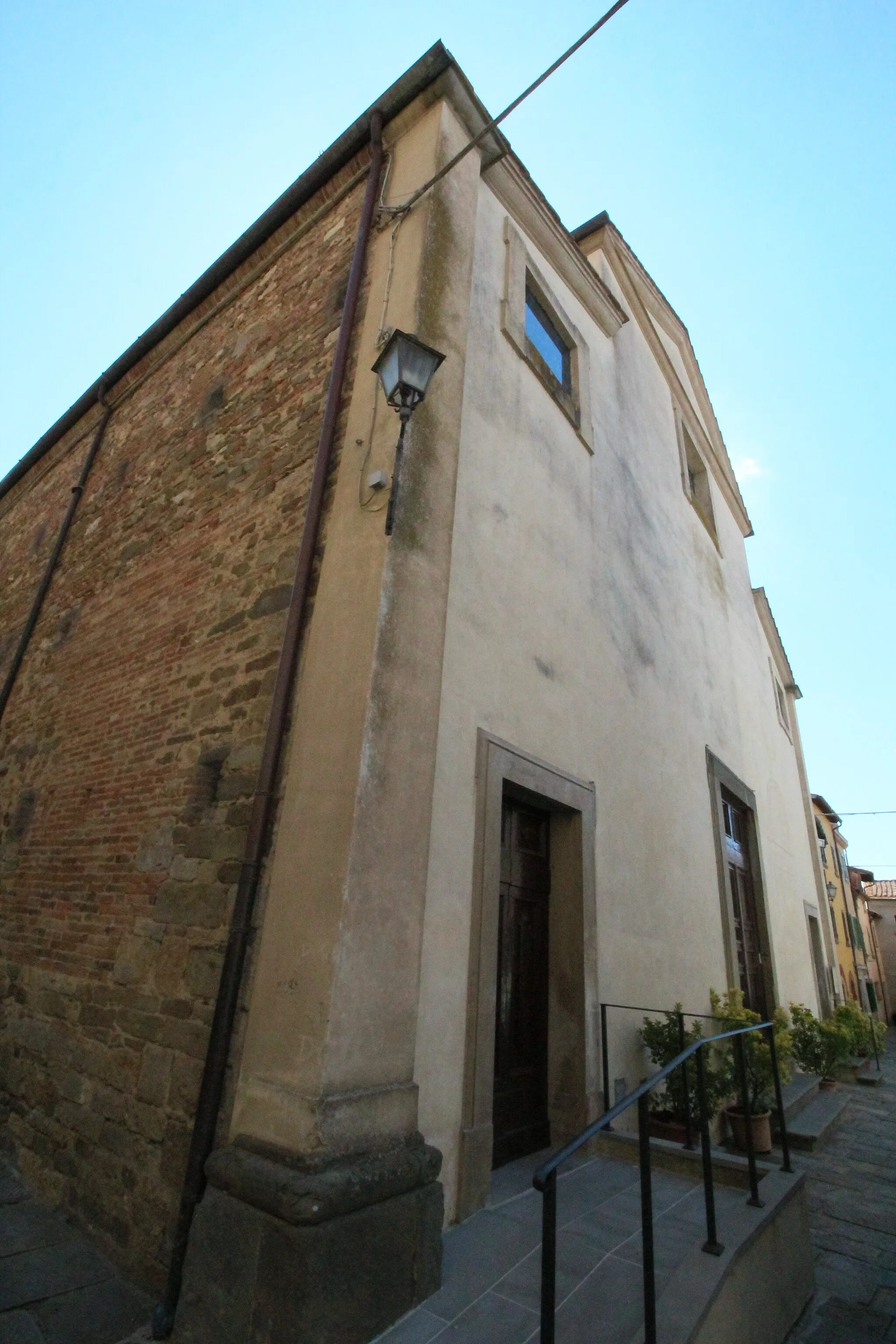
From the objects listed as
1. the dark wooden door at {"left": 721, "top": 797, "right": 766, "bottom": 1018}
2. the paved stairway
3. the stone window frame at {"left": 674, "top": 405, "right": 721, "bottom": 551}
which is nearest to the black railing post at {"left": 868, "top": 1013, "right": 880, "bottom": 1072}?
the dark wooden door at {"left": 721, "top": 797, "right": 766, "bottom": 1018}

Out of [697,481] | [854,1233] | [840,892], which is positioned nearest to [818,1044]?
[854,1233]

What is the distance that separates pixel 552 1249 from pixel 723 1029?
15.7ft

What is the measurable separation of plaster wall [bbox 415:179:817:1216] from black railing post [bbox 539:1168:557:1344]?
A: 117cm

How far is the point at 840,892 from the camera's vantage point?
20578 mm

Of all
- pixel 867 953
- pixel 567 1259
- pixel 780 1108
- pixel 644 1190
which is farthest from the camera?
pixel 867 953

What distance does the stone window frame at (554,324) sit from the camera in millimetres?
5324

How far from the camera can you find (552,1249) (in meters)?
1.83

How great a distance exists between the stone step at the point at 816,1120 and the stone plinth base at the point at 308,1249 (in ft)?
13.6

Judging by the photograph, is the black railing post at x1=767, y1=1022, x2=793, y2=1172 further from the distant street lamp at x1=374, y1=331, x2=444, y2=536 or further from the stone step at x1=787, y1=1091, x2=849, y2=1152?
the distant street lamp at x1=374, y1=331, x2=444, y2=536

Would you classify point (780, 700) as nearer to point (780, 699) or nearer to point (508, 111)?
point (780, 699)

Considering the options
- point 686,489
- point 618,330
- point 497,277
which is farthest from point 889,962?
point 497,277

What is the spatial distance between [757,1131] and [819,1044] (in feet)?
8.85

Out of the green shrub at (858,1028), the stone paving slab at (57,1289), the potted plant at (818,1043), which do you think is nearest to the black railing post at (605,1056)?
the stone paving slab at (57,1289)

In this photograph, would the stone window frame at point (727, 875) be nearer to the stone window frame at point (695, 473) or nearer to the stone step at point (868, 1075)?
the stone step at point (868, 1075)
